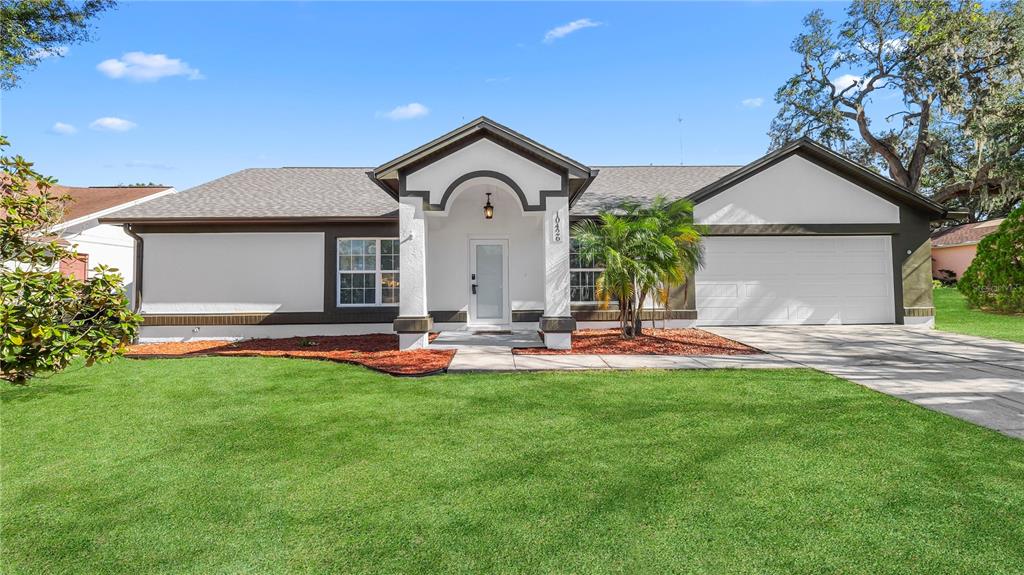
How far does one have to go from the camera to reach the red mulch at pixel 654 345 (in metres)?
8.41

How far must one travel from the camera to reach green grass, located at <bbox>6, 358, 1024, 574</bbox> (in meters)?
2.44

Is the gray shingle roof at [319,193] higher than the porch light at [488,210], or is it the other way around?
the gray shingle roof at [319,193]

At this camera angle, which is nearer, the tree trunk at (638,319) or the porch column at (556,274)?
the porch column at (556,274)

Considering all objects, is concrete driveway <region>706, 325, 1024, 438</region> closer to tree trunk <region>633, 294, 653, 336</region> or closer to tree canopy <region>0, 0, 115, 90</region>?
tree trunk <region>633, 294, 653, 336</region>

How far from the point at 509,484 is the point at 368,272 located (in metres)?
9.57

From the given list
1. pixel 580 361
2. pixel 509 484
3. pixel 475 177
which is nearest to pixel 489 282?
pixel 475 177

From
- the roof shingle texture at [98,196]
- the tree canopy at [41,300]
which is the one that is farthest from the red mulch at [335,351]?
the roof shingle texture at [98,196]

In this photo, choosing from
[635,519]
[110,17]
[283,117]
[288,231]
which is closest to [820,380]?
[635,519]

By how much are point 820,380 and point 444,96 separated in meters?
13.2

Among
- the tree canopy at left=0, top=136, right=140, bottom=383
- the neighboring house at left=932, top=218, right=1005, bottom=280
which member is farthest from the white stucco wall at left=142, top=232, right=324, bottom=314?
the neighboring house at left=932, top=218, right=1005, bottom=280

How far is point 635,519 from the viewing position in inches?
109

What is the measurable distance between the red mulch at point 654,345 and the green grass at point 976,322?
20.1 ft

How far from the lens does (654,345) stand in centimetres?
901

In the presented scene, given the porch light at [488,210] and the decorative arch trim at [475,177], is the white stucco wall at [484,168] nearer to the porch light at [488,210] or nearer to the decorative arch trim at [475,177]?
the decorative arch trim at [475,177]
